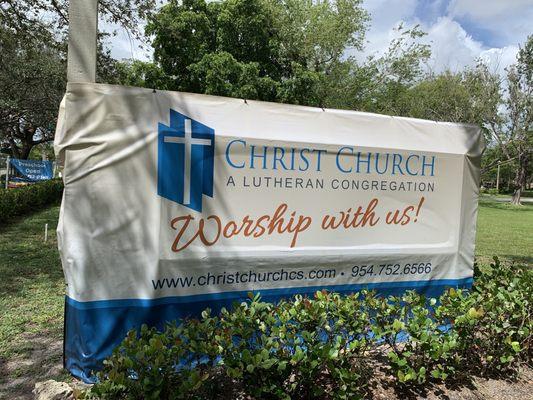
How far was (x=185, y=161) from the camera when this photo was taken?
322 centimetres

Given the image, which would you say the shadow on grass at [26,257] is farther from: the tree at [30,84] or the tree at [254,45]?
the tree at [254,45]

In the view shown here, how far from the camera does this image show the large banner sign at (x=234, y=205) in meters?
3.05

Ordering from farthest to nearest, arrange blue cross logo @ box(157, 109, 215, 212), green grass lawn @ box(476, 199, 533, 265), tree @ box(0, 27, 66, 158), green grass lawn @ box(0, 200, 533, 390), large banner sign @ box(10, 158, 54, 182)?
large banner sign @ box(10, 158, 54, 182) < tree @ box(0, 27, 66, 158) < green grass lawn @ box(476, 199, 533, 265) < green grass lawn @ box(0, 200, 533, 390) < blue cross logo @ box(157, 109, 215, 212)

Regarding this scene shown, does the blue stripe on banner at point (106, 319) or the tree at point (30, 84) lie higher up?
the tree at point (30, 84)

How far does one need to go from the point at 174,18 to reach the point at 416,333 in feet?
60.9

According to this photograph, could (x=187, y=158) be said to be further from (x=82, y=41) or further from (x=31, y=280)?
(x=31, y=280)

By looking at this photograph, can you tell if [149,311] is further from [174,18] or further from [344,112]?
[174,18]

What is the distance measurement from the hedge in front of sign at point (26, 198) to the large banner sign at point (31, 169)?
4.14 metres

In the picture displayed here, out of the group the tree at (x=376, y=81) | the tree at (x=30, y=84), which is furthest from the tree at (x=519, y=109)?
the tree at (x=30, y=84)

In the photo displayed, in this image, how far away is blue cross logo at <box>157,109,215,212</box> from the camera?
3168 mm

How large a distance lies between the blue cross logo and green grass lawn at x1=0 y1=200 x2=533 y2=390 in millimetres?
2008

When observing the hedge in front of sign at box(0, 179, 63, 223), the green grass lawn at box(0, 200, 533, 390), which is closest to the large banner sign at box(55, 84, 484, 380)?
the green grass lawn at box(0, 200, 533, 390)

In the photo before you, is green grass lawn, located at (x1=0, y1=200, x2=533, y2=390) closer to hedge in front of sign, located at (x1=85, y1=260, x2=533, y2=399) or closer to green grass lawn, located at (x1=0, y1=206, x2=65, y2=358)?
green grass lawn, located at (x1=0, y1=206, x2=65, y2=358)

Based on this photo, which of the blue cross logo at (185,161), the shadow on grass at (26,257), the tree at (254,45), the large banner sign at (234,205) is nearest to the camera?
the large banner sign at (234,205)
